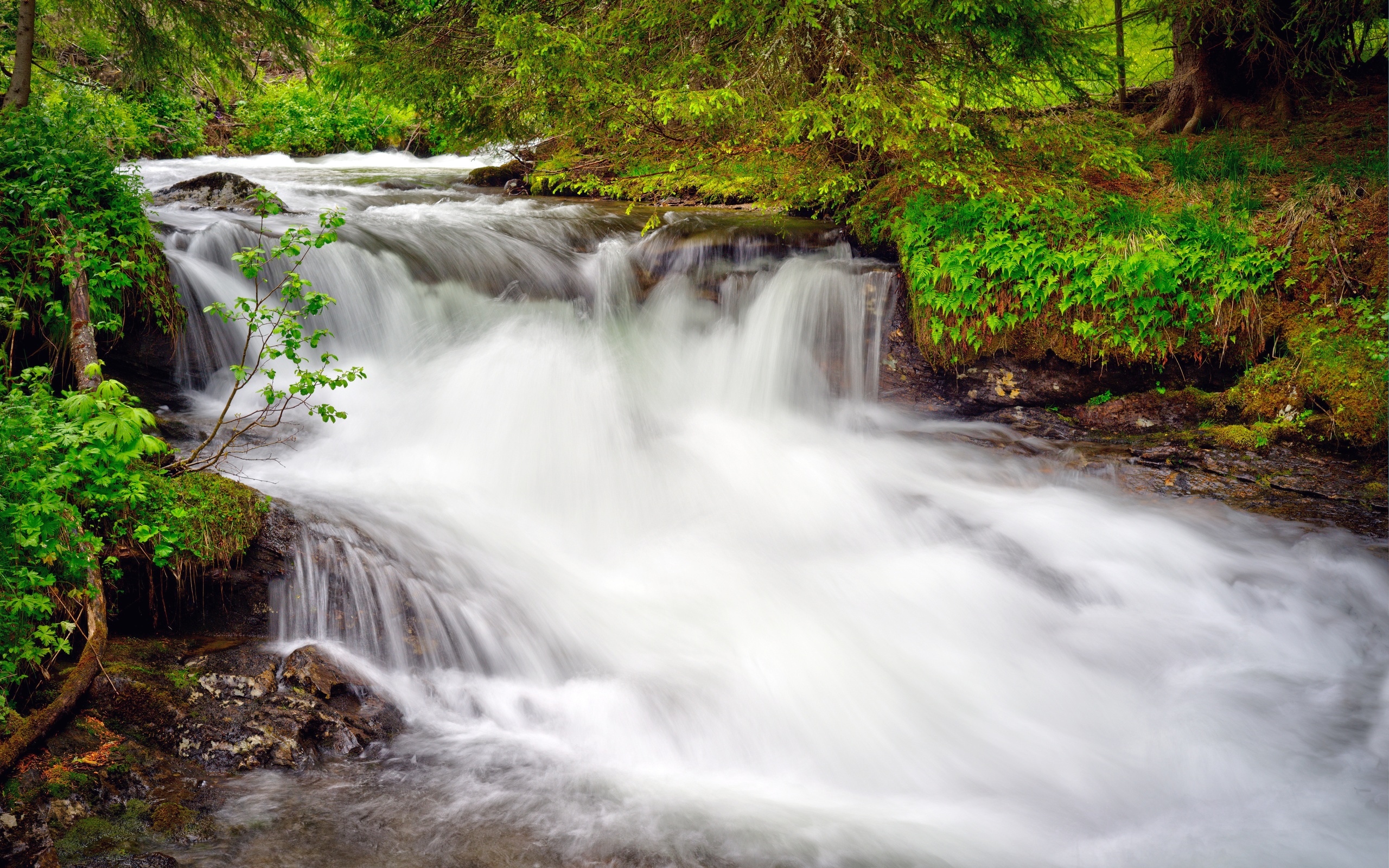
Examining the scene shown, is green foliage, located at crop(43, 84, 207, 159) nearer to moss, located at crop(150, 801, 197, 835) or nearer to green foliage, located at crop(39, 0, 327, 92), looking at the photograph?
green foliage, located at crop(39, 0, 327, 92)

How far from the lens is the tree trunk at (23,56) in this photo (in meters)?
6.23

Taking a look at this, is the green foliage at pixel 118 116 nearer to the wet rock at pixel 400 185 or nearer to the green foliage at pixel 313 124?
the green foliage at pixel 313 124

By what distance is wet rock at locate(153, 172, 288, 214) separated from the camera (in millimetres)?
9305

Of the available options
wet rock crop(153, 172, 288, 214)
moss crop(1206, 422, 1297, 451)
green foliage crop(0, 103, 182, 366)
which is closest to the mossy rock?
moss crop(1206, 422, 1297, 451)

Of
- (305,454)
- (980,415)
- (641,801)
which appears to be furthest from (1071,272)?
(305,454)

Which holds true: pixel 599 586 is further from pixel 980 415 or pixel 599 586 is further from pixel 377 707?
pixel 980 415

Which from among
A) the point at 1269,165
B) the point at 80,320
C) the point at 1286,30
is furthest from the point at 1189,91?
the point at 80,320

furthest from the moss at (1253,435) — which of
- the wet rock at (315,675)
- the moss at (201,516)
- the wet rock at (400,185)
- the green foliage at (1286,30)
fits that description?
the wet rock at (400,185)

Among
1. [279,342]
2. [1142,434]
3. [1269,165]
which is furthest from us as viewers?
[1269,165]

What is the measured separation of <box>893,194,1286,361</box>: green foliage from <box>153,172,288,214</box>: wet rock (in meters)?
7.53

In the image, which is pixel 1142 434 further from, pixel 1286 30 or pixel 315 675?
pixel 315 675

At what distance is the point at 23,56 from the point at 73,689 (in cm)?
581

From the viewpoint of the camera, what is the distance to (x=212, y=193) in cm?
953

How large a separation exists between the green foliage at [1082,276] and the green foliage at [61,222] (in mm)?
6280
